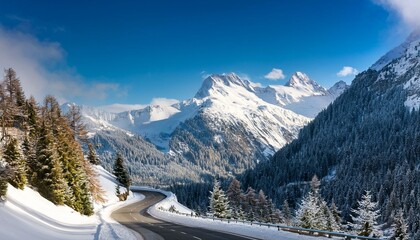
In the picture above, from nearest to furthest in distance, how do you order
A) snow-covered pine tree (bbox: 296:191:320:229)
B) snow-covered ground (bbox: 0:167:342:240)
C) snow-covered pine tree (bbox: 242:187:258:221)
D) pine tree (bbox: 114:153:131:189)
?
1. snow-covered ground (bbox: 0:167:342:240)
2. snow-covered pine tree (bbox: 296:191:320:229)
3. snow-covered pine tree (bbox: 242:187:258:221)
4. pine tree (bbox: 114:153:131:189)

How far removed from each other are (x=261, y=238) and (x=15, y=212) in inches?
656

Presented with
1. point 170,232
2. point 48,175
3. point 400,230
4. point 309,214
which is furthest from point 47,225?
point 400,230

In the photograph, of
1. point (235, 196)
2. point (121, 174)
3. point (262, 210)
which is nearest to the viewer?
point (235, 196)

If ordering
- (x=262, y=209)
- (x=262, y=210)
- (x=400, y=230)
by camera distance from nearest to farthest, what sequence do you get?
1. (x=400, y=230)
2. (x=262, y=210)
3. (x=262, y=209)

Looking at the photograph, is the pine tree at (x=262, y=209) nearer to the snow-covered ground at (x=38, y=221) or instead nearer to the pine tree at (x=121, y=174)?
the pine tree at (x=121, y=174)

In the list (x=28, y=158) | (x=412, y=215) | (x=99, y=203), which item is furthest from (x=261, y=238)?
(x=412, y=215)

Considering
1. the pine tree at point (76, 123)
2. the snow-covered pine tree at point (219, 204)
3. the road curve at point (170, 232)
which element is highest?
the pine tree at point (76, 123)

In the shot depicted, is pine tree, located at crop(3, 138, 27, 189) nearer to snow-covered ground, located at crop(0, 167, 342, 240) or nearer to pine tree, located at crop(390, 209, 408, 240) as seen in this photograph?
snow-covered ground, located at crop(0, 167, 342, 240)

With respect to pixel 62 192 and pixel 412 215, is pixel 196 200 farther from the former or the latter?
pixel 62 192

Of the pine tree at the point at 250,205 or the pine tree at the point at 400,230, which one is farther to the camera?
the pine tree at the point at 250,205

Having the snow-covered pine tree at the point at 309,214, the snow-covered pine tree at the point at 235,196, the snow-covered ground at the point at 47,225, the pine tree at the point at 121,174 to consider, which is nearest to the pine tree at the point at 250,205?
the snow-covered pine tree at the point at 235,196

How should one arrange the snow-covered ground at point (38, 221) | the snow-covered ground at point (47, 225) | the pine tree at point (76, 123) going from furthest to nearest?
the pine tree at point (76, 123)
the snow-covered ground at point (47, 225)
the snow-covered ground at point (38, 221)

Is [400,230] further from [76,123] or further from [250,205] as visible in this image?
[76,123]

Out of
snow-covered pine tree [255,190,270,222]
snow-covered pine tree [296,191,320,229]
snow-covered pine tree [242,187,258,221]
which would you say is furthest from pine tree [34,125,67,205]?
snow-covered pine tree [255,190,270,222]
